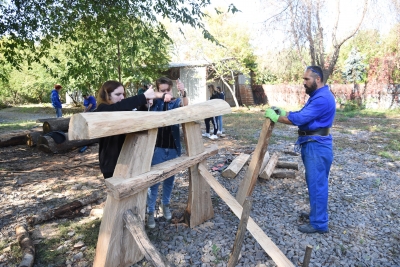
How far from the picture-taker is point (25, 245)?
2988 mm

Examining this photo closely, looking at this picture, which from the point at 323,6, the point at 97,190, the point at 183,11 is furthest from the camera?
the point at 323,6

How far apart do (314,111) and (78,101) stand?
25.5 m

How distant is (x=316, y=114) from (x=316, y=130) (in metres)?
0.20

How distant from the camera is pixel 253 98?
78.7 ft

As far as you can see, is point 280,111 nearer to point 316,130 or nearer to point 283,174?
point 316,130

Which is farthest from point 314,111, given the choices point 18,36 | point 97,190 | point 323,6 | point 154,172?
point 323,6

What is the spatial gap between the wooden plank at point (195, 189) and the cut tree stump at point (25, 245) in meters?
1.67

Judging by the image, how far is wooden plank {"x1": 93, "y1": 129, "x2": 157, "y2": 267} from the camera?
243 centimetres

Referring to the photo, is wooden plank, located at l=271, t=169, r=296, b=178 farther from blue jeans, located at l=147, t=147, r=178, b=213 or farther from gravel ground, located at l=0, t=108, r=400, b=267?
blue jeans, located at l=147, t=147, r=178, b=213

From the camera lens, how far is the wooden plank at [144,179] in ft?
7.53

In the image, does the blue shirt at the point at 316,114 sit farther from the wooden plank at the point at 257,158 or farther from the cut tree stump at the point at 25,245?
the cut tree stump at the point at 25,245

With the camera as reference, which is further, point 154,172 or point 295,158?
point 295,158

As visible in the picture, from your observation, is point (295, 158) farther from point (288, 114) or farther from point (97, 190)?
point (97, 190)

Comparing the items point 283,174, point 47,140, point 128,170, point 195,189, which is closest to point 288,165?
point 283,174
